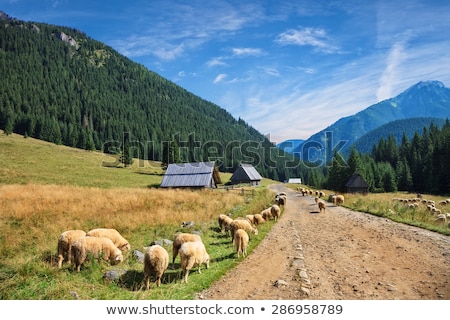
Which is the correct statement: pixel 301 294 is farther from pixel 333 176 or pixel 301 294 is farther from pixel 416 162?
pixel 416 162

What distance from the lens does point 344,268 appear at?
34.0ft

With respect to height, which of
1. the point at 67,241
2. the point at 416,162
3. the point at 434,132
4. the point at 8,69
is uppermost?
the point at 8,69

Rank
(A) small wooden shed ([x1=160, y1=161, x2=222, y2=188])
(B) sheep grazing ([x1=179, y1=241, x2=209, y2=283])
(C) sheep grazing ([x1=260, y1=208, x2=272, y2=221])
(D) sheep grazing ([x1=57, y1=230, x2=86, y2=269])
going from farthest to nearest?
1. (A) small wooden shed ([x1=160, y1=161, x2=222, y2=188])
2. (C) sheep grazing ([x1=260, y1=208, x2=272, y2=221])
3. (D) sheep grazing ([x1=57, y1=230, x2=86, y2=269])
4. (B) sheep grazing ([x1=179, y1=241, x2=209, y2=283])

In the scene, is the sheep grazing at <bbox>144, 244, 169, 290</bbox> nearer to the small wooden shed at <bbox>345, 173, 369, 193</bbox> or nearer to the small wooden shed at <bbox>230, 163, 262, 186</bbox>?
the small wooden shed at <bbox>345, 173, 369, 193</bbox>

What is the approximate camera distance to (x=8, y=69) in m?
190

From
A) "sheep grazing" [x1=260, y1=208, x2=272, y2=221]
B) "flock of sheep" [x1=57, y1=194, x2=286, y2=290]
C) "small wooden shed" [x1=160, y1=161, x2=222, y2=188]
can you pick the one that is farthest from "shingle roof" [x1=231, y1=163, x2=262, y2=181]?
"flock of sheep" [x1=57, y1=194, x2=286, y2=290]

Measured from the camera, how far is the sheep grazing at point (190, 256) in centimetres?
969

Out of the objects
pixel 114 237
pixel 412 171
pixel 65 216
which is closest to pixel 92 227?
pixel 65 216

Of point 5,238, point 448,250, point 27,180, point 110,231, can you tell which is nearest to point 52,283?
point 110,231

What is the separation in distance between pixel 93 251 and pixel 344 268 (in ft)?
31.8

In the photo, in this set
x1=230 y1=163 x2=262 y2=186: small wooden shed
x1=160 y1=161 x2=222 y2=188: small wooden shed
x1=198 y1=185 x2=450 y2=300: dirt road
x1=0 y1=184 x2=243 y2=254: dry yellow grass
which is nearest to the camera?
x1=198 y1=185 x2=450 y2=300: dirt road

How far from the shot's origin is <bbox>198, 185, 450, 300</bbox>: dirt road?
8180 millimetres

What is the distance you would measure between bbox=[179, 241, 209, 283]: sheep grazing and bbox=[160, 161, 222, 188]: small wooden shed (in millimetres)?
40981
